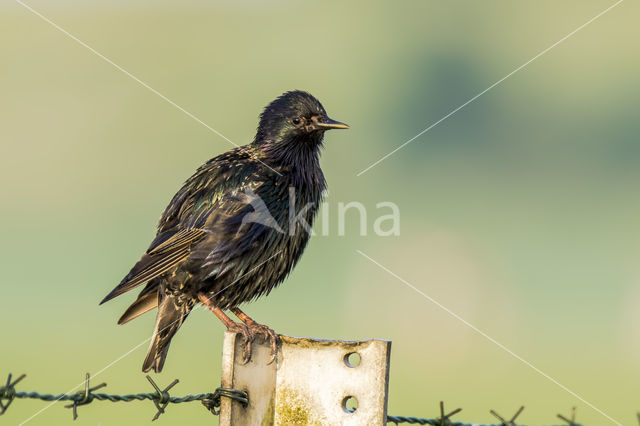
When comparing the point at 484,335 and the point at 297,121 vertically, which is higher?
the point at 484,335

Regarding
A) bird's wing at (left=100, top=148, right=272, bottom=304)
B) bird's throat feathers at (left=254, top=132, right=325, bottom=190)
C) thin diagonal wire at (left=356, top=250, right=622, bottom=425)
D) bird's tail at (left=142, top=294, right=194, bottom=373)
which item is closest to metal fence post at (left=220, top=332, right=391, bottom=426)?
bird's wing at (left=100, top=148, right=272, bottom=304)

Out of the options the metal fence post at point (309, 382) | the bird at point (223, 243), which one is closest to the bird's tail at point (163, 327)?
the bird at point (223, 243)

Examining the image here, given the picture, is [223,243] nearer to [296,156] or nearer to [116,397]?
[296,156]

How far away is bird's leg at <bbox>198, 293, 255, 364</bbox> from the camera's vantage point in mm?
3186

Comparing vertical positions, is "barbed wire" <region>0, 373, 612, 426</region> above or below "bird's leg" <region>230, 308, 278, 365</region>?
below

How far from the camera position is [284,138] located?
5.79 m

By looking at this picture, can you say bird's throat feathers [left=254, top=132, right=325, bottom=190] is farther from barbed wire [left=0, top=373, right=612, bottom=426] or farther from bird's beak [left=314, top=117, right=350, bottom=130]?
barbed wire [left=0, top=373, right=612, bottom=426]

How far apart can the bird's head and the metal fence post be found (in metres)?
2.77

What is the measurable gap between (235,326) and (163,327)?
614mm

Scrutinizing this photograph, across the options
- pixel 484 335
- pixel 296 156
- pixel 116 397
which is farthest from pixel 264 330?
pixel 484 335

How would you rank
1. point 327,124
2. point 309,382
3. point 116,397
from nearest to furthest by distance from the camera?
point 309,382 → point 116,397 → point 327,124

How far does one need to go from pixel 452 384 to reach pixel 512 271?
9816 millimetres

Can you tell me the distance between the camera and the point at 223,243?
5121 mm

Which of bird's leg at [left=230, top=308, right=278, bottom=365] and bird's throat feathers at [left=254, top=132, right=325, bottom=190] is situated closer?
bird's leg at [left=230, top=308, right=278, bottom=365]
